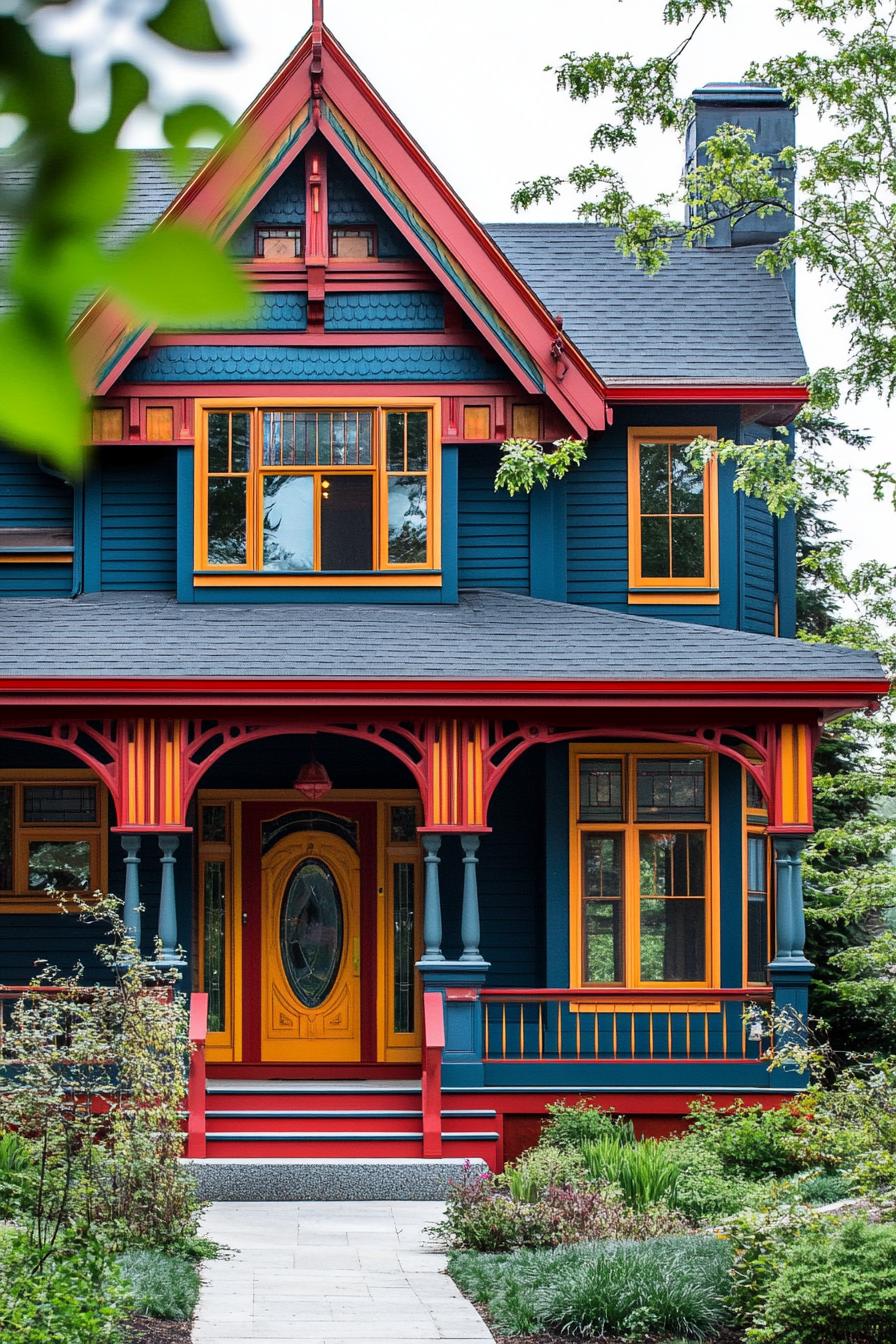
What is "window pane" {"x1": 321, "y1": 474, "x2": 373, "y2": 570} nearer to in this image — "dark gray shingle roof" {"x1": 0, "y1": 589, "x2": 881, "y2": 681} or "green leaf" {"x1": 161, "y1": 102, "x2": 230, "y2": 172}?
"dark gray shingle roof" {"x1": 0, "y1": 589, "x2": 881, "y2": 681}

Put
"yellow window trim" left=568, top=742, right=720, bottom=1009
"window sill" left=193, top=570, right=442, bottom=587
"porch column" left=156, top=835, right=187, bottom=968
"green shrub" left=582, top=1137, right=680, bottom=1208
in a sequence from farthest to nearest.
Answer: "window sill" left=193, top=570, right=442, bottom=587 → "yellow window trim" left=568, top=742, right=720, bottom=1009 → "porch column" left=156, top=835, right=187, bottom=968 → "green shrub" left=582, top=1137, right=680, bottom=1208

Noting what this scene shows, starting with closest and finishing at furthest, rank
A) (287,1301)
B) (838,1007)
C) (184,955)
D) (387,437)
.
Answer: (287,1301) → (184,955) → (387,437) → (838,1007)

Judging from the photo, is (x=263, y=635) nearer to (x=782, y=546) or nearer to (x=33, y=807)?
(x=33, y=807)

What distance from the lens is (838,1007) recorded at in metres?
18.4

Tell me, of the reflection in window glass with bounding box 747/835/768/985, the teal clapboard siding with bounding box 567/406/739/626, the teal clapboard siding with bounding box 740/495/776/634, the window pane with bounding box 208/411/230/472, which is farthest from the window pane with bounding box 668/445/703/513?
the window pane with bounding box 208/411/230/472

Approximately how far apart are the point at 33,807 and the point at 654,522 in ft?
19.1

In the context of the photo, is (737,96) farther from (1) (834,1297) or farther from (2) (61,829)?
(1) (834,1297)

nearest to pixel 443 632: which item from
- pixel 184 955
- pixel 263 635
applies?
pixel 263 635

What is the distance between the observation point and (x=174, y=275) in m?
0.96

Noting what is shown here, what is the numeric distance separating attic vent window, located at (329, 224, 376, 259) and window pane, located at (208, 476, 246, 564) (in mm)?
2040

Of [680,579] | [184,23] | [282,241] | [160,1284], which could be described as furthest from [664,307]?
[184,23]

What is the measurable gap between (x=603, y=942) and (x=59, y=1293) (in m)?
8.35

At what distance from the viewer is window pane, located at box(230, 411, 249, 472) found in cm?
1534

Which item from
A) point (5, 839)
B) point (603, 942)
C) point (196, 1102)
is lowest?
point (196, 1102)
